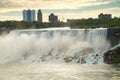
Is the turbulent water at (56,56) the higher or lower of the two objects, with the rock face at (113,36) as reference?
lower

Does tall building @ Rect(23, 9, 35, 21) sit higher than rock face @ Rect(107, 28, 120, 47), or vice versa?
rock face @ Rect(107, 28, 120, 47)

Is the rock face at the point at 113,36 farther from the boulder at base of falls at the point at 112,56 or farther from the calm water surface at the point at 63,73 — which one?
the calm water surface at the point at 63,73

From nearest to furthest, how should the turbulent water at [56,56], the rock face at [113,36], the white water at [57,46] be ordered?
the turbulent water at [56,56], the white water at [57,46], the rock face at [113,36]

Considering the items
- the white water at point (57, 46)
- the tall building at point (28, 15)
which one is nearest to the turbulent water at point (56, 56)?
the white water at point (57, 46)

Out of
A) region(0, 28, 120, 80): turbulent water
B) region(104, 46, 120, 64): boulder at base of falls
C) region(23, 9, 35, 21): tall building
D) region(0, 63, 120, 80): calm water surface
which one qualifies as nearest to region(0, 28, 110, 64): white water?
region(0, 28, 120, 80): turbulent water

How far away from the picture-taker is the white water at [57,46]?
36753 mm

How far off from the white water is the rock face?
1.49 ft

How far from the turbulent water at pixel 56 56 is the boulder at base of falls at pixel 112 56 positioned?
62 cm

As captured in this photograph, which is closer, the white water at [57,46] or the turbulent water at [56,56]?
the turbulent water at [56,56]

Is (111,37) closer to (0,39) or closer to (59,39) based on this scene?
(59,39)

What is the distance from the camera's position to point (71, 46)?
40281 mm

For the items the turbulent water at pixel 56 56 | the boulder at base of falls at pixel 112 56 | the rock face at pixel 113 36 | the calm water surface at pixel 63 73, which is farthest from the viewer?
the rock face at pixel 113 36

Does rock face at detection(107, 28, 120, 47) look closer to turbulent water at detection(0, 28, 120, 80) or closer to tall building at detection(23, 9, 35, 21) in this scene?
turbulent water at detection(0, 28, 120, 80)

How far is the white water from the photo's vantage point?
36.8m
